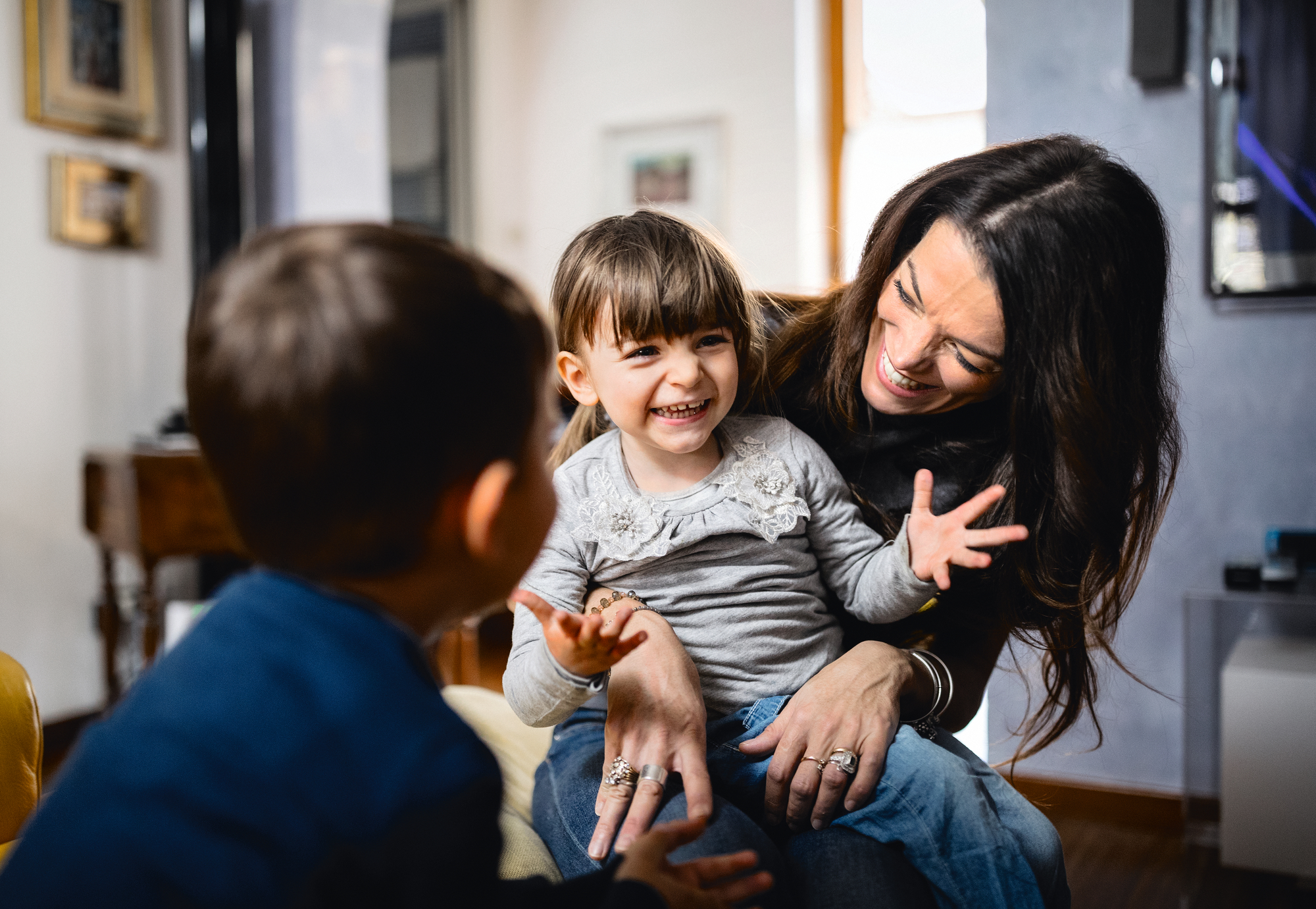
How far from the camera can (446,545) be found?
0.68m

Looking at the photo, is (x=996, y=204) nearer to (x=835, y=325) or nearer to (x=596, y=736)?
(x=835, y=325)

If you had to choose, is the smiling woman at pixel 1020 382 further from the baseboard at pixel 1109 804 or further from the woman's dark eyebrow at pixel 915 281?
the baseboard at pixel 1109 804

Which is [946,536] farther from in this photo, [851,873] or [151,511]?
[151,511]

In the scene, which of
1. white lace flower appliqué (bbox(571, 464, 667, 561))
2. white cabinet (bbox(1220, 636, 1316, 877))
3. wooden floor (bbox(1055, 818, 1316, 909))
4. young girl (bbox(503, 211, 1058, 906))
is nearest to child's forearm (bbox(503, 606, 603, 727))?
young girl (bbox(503, 211, 1058, 906))

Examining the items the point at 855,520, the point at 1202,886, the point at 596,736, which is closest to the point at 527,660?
the point at 596,736

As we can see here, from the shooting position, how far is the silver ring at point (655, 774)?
912mm

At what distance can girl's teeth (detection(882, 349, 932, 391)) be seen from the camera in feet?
3.83

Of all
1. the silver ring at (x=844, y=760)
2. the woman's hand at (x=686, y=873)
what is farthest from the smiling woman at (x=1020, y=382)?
the woman's hand at (x=686, y=873)

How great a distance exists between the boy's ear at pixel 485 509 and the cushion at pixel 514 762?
45 centimetres

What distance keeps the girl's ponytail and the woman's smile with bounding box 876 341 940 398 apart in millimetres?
346

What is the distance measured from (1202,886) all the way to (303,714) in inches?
91.4

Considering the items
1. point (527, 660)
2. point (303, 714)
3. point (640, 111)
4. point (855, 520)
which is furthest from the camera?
point (640, 111)

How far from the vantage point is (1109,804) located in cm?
265

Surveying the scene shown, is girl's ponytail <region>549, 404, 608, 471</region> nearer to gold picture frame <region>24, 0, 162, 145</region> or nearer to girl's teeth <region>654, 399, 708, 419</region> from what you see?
girl's teeth <region>654, 399, 708, 419</region>
